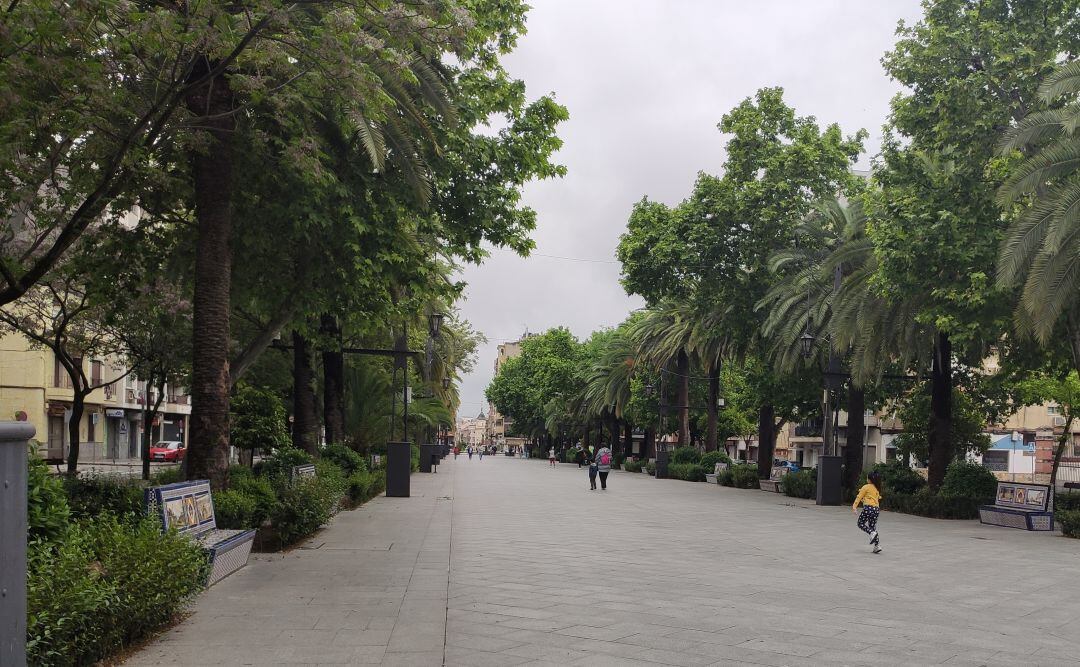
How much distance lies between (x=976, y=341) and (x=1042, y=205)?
552 cm

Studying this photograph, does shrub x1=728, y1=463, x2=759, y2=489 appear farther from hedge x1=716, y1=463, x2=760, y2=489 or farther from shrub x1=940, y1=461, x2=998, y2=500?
shrub x1=940, y1=461, x2=998, y2=500

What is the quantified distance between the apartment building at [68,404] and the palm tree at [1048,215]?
27.2 m

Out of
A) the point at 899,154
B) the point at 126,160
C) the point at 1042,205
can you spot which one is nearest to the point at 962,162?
the point at 899,154

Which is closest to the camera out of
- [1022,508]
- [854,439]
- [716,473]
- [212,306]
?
[212,306]

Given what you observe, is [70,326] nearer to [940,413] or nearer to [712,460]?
[940,413]

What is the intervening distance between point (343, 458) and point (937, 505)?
14.9 meters

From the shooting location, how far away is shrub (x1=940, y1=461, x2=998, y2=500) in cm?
2231

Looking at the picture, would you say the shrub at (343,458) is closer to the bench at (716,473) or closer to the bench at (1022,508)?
the bench at (1022,508)

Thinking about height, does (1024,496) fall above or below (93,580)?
below

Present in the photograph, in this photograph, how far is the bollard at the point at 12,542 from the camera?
9.35 ft

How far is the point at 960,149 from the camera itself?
20.5m

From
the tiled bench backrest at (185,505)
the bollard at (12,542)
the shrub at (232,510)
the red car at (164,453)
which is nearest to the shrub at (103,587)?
the tiled bench backrest at (185,505)

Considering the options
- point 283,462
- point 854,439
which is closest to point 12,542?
point 283,462

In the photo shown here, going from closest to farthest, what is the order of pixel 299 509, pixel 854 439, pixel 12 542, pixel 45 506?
pixel 12 542
pixel 45 506
pixel 299 509
pixel 854 439
